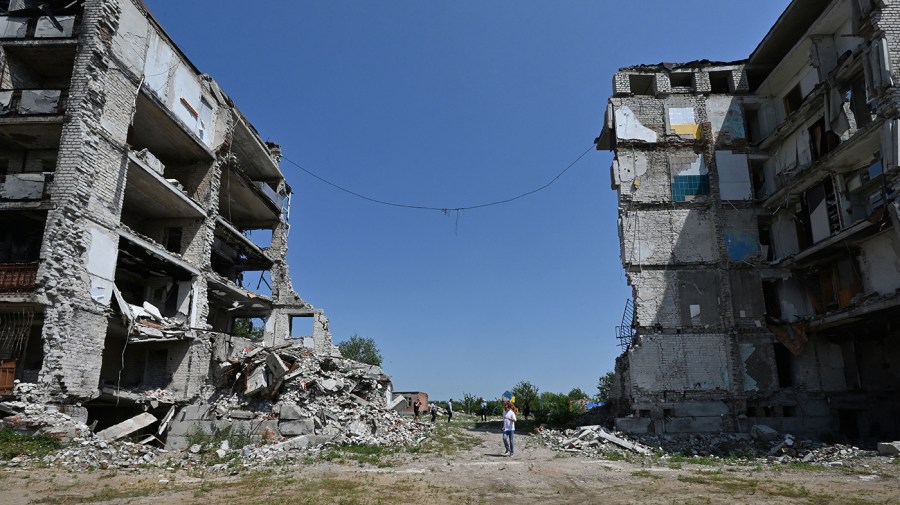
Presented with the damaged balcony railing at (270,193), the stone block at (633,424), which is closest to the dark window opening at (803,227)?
the stone block at (633,424)

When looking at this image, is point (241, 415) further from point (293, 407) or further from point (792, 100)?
point (792, 100)

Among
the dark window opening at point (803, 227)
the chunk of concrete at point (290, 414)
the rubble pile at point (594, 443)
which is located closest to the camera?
the chunk of concrete at point (290, 414)

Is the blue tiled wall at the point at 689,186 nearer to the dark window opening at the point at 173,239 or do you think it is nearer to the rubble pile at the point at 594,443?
the rubble pile at the point at 594,443

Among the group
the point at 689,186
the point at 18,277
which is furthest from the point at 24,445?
the point at 689,186

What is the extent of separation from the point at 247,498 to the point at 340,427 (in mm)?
10782

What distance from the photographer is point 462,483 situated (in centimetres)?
1147

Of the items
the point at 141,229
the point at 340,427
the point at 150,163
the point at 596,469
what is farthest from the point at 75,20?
the point at 596,469

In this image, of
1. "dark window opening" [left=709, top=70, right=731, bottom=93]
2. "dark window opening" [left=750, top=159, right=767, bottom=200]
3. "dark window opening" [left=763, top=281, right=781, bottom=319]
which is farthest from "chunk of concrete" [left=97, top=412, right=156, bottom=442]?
"dark window opening" [left=709, top=70, right=731, bottom=93]

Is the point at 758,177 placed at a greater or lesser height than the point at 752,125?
lesser

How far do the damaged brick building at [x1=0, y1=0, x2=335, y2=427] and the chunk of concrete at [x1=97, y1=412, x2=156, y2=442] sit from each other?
105cm

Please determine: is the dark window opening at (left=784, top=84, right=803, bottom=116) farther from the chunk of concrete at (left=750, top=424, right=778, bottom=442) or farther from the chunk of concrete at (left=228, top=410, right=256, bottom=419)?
the chunk of concrete at (left=228, top=410, right=256, bottom=419)

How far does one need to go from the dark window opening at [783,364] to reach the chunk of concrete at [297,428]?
19.8 meters

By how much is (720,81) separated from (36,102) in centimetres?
2948

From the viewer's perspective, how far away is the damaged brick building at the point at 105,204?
16.4 meters
